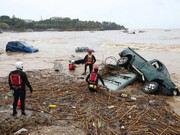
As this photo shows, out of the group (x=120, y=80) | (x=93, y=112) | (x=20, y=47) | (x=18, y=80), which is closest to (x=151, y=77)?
(x=120, y=80)

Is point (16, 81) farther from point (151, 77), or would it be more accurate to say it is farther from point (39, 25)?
point (39, 25)

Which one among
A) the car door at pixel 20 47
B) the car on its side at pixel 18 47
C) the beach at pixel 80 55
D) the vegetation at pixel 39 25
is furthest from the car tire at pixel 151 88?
the vegetation at pixel 39 25

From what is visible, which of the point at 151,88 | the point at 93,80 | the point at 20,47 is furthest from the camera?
the point at 20,47

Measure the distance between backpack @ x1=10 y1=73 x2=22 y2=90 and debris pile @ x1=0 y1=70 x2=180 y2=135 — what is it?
0.87m

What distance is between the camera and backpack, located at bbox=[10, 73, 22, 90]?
3707mm

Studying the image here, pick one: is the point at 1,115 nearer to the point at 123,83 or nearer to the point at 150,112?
the point at 150,112

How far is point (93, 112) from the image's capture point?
4660 mm

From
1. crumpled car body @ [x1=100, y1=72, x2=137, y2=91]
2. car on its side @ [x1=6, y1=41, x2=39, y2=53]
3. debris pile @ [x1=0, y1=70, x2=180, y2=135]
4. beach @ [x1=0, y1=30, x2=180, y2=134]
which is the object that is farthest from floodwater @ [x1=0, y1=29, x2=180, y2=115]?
crumpled car body @ [x1=100, y1=72, x2=137, y2=91]

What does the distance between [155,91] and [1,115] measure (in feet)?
19.9

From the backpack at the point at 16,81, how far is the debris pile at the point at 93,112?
87 cm

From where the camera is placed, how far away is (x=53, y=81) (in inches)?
296

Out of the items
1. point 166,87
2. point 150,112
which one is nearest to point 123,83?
point 166,87

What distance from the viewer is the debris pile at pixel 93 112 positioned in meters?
3.88

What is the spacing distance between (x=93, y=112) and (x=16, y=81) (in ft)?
8.04
